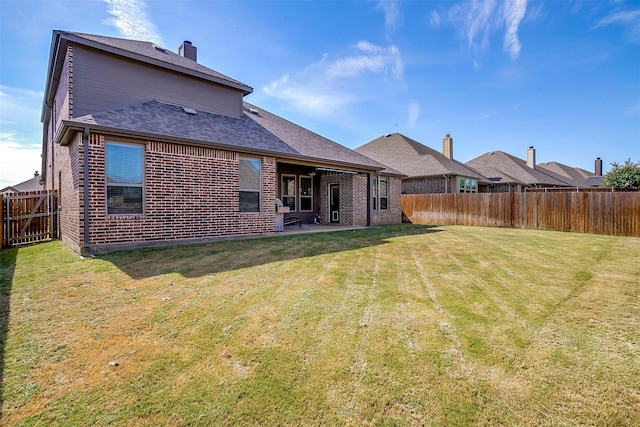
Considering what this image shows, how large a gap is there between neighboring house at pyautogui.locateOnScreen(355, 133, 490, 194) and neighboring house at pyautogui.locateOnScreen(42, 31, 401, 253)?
10.7 metres

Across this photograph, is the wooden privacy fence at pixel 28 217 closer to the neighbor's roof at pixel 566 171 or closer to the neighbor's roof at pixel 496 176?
the neighbor's roof at pixel 496 176

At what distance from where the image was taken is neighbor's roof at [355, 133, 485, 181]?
20.8 metres

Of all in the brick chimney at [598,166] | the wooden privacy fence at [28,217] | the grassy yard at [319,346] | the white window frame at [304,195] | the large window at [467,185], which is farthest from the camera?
the brick chimney at [598,166]

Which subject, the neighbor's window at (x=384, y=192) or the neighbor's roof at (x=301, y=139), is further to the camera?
the neighbor's window at (x=384, y=192)

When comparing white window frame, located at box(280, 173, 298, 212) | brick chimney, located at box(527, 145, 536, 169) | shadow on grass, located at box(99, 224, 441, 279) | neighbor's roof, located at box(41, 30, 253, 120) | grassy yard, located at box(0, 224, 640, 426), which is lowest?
grassy yard, located at box(0, 224, 640, 426)

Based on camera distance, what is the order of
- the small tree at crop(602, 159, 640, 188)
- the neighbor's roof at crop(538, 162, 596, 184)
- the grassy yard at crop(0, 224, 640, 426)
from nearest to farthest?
the grassy yard at crop(0, 224, 640, 426) → the small tree at crop(602, 159, 640, 188) → the neighbor's roof at crop(538, 162, 596, 184)

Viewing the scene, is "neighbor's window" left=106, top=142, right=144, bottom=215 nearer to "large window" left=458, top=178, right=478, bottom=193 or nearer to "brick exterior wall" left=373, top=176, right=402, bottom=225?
"brick exterior wall" left=373, top=176, right=402, bottom=225

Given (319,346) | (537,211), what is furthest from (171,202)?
(537,211)

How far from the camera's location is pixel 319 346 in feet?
8.80

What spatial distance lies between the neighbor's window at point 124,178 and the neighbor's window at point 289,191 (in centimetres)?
715

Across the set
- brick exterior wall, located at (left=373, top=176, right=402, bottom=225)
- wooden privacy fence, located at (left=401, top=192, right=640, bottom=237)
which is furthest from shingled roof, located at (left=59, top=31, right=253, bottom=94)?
wooden privacy fence, located at (left=401, top=192, right=640, bottom=237)

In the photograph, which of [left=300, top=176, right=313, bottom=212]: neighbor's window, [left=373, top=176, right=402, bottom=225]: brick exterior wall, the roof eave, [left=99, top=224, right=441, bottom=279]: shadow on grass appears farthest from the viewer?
[left=373, top=176, right=402, bottom=225]: brick exterior wall

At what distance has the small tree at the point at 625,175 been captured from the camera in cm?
2189

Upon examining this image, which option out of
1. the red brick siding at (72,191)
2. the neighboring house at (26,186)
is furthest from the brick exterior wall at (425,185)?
the neighboring house at (26,186)
